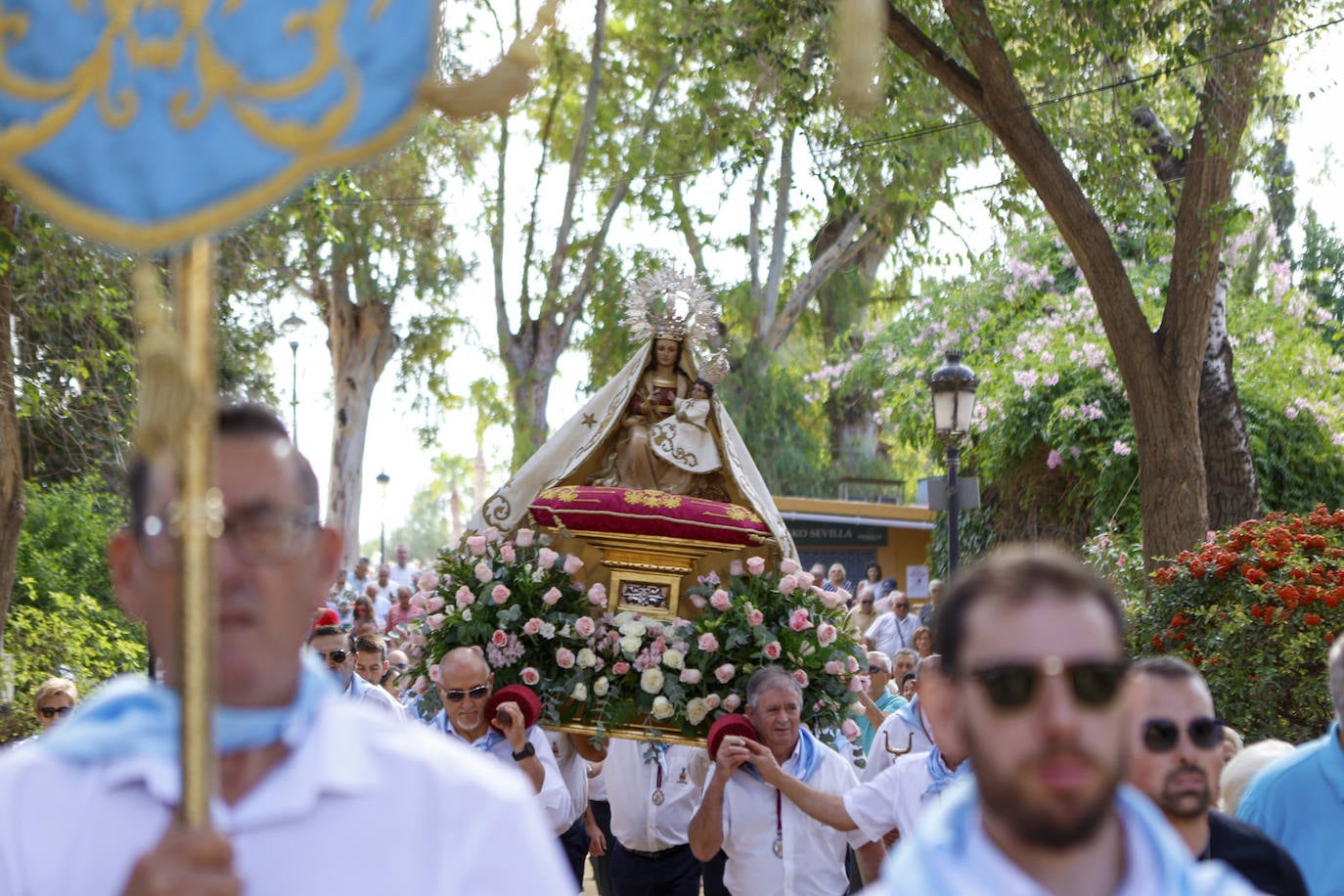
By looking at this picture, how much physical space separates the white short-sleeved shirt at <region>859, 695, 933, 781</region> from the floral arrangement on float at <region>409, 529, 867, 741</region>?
646 millimetres

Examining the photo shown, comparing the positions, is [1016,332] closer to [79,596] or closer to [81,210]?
[79,596]

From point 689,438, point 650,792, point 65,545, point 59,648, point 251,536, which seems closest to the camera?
point 251,536

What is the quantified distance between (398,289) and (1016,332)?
11.0 metres

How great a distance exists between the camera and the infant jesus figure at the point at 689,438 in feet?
31.8

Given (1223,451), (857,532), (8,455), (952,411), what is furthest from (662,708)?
(857,532)

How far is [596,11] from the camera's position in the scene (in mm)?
23250

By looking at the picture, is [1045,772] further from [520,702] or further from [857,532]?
[857,532]

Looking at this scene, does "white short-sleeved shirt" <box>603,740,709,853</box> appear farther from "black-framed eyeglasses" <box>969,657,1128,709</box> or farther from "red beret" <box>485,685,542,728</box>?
"black-framed eyeglasses" <box>969,657,1128,709</box>

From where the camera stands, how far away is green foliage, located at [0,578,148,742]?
1391 cm

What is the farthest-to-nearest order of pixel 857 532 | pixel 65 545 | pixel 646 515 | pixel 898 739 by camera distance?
pixel 857 532 < pixel 65 545 < pixel 646 515 < pixel 898 739

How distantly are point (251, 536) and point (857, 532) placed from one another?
25.4 metres

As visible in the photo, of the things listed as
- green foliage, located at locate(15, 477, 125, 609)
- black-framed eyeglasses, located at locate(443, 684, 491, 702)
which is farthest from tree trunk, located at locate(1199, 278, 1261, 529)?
green foliage, located at locate(15, 477, 125, 609)

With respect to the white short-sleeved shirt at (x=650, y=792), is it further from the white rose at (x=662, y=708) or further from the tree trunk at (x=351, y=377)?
the tree trunk at (x=351, y=377)

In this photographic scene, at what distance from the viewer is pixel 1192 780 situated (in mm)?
3717
